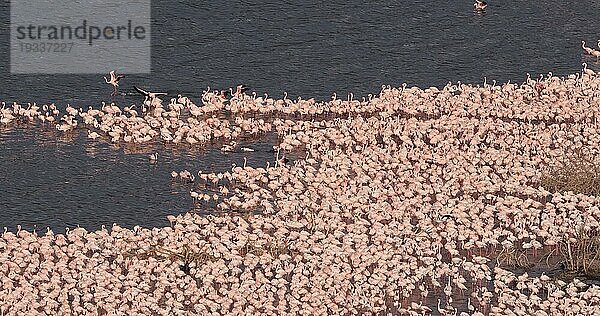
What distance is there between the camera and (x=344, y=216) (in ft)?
54.8

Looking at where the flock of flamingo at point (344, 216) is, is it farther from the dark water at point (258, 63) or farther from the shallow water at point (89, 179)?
the dark water at point (258, 63)

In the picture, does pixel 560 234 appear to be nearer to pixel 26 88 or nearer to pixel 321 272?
pixel 321 272

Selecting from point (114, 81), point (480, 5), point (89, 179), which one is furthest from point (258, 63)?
point (89, 179)

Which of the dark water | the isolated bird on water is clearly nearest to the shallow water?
the dark water

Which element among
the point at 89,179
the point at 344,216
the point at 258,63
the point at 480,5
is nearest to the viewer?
the point at 344,216

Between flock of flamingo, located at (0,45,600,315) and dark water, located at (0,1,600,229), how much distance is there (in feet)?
1.61

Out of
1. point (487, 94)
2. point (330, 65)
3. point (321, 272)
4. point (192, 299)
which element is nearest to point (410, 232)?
point (321, 272)

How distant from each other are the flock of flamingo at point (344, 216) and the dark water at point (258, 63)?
49cm

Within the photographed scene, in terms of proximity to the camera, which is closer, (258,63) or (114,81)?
(114,81)

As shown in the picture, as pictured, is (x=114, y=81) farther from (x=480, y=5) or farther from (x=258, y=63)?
(x=480, y=5)

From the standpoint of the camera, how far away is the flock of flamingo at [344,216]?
47.8ft

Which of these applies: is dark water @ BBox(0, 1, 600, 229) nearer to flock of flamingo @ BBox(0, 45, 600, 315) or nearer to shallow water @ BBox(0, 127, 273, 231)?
shallow water @ BBox(0, 127, 273, 231)

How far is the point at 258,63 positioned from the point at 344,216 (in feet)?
21.1

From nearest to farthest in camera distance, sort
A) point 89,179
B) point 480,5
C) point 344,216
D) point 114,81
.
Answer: point 344,216 < point 89,179 < point 114,81 < point 480,5
